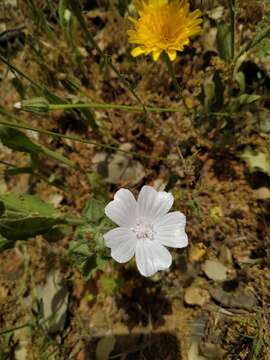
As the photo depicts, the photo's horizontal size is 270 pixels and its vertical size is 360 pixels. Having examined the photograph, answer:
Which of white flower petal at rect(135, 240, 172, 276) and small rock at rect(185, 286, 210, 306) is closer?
white flower petal at rect(135, 240, 172, 276)

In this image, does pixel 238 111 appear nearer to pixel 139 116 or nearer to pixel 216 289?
pixel 139 116

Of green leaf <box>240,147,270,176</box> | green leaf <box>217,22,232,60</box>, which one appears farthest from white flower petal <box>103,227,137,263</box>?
green leaf <box>217,22,232,60</box>

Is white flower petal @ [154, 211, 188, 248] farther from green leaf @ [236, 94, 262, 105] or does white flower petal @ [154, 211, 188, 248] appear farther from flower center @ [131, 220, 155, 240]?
green leaf @ [236, 94, 262, 105]

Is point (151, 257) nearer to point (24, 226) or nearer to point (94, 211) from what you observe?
point (94, 211)

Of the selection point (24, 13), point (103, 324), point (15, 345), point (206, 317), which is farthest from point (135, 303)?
point (24, 13)

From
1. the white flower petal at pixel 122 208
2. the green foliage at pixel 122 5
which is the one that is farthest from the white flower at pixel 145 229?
the green foliage at pixel 122 5

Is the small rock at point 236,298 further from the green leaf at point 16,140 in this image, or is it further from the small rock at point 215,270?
the green leaf at point 16,140
